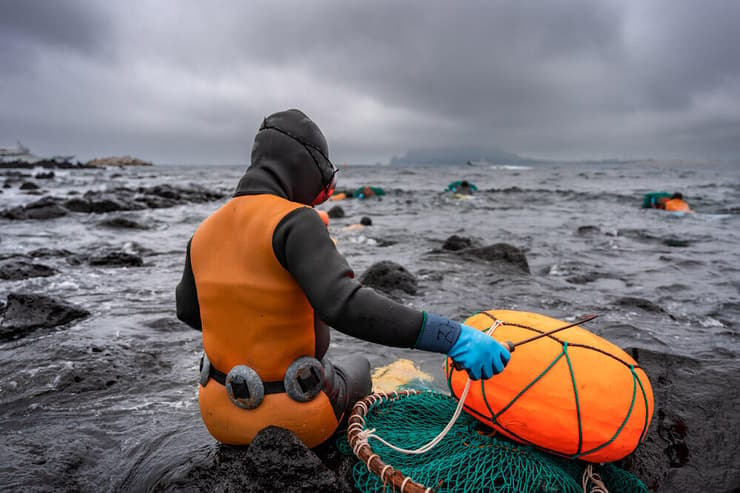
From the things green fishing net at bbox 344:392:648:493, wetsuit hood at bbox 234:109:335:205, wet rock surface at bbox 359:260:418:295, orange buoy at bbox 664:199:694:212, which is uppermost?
wetsuit hood at bbox 234:109:335:205

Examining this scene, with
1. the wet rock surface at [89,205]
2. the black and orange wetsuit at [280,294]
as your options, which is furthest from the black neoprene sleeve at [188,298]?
the wet rock surface at [89,205]

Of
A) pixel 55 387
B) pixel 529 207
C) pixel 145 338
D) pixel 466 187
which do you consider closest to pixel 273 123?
pixel 55 387

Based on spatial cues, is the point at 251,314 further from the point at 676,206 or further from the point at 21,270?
the point at 676,206

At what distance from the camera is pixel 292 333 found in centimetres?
224

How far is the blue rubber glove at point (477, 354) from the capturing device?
2.02 m

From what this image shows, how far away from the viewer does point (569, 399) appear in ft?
7.68

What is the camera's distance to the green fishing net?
2182 mm

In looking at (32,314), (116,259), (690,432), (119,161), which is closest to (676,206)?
(690,432)

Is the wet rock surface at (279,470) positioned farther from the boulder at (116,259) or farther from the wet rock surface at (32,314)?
the boulder at (116,259)

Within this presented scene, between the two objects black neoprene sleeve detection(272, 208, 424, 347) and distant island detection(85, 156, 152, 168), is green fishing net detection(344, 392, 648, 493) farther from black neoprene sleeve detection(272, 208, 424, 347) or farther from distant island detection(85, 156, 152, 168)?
distant island detection(85, 156, 152, 168)

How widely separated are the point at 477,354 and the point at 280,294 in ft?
3.14

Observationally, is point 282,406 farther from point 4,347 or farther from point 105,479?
point 4,347

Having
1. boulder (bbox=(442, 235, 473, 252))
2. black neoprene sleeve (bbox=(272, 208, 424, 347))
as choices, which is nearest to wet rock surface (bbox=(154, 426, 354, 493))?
black neoprene sleeve (bbox=(272, 208, 424, 347))

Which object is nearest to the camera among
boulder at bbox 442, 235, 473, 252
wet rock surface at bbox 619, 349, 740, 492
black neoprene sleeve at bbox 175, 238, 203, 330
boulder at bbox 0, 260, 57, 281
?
black neoprene sleeve at bbox 175, 238, 203, 330
